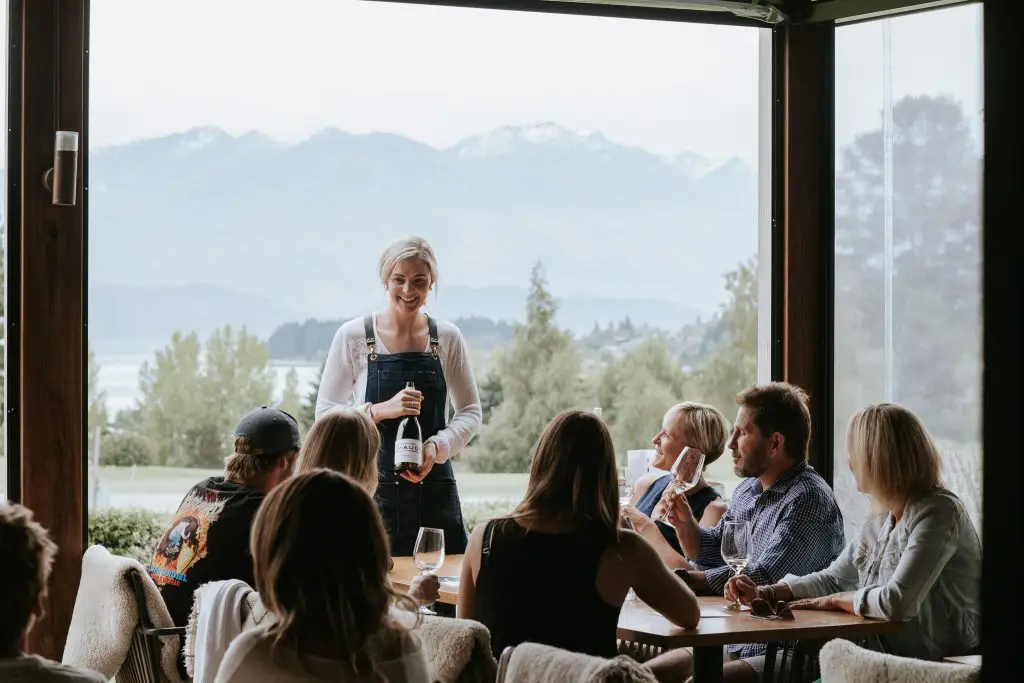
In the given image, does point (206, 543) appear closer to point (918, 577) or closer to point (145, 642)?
point (145, 642)

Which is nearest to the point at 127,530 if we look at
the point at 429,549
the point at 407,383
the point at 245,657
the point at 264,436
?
the point at 407,383

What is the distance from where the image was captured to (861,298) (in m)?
5.33

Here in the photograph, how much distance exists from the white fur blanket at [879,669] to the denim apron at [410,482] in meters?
2.30

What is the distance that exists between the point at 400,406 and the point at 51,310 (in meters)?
1.30

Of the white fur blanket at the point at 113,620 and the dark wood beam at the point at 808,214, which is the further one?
the dark wood beam at the point at 808,214

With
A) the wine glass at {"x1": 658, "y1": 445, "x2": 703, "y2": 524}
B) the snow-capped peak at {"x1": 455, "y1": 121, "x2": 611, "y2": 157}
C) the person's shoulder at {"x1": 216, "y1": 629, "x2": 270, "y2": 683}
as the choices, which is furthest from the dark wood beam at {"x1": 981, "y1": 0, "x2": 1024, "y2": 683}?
the snow-capped peak at {"x1": 455, "y1": 121, "x2": 611, "y2": 157}

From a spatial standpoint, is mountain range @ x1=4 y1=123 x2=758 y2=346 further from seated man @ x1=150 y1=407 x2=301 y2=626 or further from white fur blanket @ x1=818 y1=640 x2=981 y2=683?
white fur blanket @ x1=818 y1=640 x2=981 y2=683

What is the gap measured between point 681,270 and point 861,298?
3.06 ft

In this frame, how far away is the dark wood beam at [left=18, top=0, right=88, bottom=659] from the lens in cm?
433

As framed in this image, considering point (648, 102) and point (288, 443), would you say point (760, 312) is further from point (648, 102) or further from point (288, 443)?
point (288, 443)

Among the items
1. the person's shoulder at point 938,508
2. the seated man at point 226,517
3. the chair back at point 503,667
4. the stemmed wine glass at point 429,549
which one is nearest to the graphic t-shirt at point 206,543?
the seated man at point 226,517

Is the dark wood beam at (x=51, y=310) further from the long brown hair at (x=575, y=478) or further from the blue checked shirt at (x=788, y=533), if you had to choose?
the blue checked shirt at (x=788, y=533)

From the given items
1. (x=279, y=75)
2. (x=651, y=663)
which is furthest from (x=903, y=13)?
(x=651, y=663)

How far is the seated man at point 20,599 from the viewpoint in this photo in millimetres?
2045
